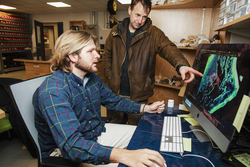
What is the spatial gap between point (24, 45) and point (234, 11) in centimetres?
923

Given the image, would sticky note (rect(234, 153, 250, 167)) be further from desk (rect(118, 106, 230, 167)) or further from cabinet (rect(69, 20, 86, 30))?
cabinet (rect(69, 20, 86, 30))

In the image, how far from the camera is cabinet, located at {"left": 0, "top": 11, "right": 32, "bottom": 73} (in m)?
6.90

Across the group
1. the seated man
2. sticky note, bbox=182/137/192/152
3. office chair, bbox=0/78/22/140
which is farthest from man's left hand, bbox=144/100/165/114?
office chair, bbox=0/78/22/140

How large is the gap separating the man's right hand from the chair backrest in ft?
1.66

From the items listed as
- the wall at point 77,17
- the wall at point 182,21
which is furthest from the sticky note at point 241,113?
the wall at point 77,17

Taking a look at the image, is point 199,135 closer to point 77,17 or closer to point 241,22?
point 241,22

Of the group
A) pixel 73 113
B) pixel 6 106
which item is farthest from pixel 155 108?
pixel 6 106

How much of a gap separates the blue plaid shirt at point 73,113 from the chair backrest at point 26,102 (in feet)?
0.13

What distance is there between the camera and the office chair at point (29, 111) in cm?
78

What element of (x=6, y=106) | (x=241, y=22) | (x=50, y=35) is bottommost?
(x=6, y=106)

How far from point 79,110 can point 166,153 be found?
0.58 metres

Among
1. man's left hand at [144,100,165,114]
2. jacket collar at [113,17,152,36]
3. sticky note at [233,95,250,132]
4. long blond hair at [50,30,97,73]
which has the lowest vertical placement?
man's left hand at [144,100,165,114]

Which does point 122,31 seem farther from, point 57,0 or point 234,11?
point 57,0

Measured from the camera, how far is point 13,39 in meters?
7.41
